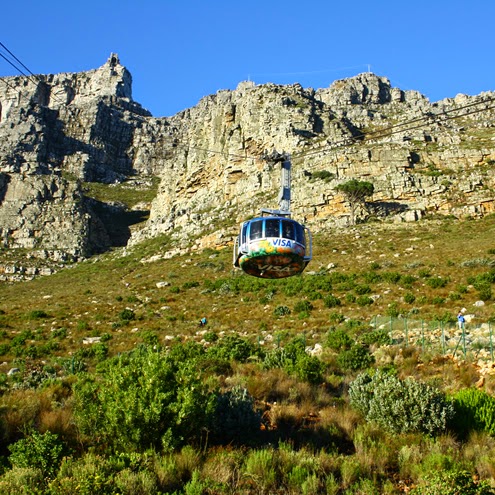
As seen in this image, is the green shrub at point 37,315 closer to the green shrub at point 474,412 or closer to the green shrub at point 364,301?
the green shrub at point 364,301

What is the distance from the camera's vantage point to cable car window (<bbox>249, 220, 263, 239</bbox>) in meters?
14.2

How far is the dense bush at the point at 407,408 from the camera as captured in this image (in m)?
10.6

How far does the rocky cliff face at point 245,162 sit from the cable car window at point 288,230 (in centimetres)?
1476

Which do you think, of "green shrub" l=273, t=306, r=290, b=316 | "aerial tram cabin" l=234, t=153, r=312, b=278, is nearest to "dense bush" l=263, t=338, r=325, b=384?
"aerial tram cabin" l=234, t=153, r=312, b=278

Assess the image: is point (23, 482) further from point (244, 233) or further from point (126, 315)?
point (126, 315)

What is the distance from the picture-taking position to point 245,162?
247 feet

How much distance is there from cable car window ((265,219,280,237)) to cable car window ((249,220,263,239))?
0.60ft

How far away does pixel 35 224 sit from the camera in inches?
3465

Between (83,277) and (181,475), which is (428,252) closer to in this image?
(181,475)

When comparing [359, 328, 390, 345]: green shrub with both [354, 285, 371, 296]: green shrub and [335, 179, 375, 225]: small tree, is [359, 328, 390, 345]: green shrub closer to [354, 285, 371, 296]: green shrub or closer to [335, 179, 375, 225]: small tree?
[354, 285, 371, 296]: green shrub

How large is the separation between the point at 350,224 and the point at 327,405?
4500cm

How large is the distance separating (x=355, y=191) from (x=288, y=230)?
44.4 metres

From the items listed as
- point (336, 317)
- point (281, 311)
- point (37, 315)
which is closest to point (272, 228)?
point (336, 317)

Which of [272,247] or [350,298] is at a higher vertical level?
[350,298]
